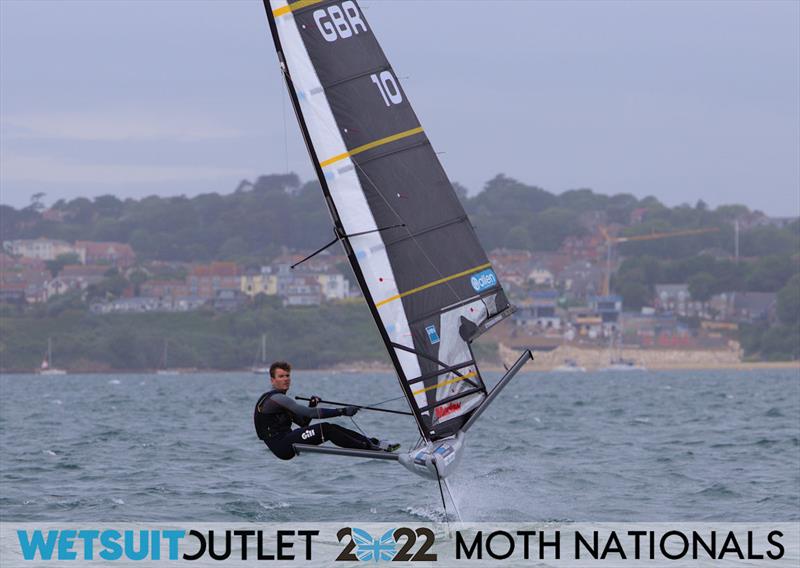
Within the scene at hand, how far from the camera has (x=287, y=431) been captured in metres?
11.3

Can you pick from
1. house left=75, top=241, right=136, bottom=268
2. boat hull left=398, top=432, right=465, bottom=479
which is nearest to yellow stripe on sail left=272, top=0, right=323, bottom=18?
boat hull left=398, top=432, right=465, bottom=479

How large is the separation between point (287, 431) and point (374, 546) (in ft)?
4.76

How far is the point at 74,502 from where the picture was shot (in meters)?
15.1

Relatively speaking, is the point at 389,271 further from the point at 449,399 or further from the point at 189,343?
the point at 189,343

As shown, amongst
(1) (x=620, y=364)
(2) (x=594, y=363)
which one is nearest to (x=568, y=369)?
(1) (x=620, y=364)

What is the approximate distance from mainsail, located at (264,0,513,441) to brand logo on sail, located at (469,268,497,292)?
0.01 metres

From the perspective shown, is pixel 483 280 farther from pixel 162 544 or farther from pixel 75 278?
pixel 75 278

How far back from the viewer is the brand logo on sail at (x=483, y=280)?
11.9 meters

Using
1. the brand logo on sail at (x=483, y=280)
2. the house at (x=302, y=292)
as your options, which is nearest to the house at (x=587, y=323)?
the house at (x=302, y=292)

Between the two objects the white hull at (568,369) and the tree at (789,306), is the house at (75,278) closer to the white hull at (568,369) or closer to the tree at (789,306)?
the white hull at (568,369)

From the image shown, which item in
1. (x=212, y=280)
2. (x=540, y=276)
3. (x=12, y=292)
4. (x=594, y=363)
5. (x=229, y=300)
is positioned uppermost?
(x=540, y=276)

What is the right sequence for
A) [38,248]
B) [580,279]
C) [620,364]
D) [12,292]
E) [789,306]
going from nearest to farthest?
[620,364] → [789,306] → [12,292] → [580,279] → [38,248]

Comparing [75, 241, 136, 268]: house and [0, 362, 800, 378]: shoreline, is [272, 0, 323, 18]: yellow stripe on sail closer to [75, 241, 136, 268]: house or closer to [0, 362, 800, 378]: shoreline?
[0, 362, 800, 378]: shoreline

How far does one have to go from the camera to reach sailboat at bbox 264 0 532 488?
1138 centimetres
